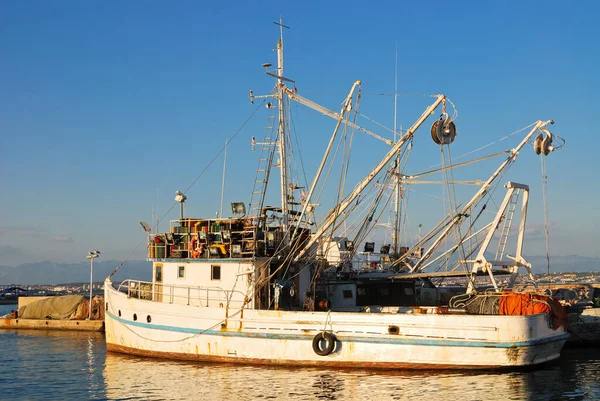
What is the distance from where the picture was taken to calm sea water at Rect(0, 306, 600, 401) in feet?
76.8

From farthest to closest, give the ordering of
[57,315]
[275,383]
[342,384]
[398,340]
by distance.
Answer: [57,315]
[398,340]
[275,383]
[342,384]

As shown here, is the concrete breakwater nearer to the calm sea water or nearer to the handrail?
the handrail

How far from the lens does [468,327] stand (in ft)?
85.2

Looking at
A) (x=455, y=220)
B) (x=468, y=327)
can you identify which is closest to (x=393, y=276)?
(x=455, y=220)

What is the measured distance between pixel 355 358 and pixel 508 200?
10.8 metres

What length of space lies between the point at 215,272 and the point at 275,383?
307 inches

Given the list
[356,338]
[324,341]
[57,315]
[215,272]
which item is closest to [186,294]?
[215,272]

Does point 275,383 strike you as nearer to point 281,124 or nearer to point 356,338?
point 356,338

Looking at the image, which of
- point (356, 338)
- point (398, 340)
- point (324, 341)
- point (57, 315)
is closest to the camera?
point (398, 340)

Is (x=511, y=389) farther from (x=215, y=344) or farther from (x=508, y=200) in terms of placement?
(x=215, y=344)

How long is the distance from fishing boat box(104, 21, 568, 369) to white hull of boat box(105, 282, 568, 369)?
0.13ft

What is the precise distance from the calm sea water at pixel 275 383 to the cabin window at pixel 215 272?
13.6ft

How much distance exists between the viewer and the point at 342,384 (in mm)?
24969

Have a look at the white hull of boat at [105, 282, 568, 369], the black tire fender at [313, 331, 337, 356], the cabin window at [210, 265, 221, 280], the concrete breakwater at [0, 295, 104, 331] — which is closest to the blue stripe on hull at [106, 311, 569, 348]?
the white hull of boat at [105, 282, 568, 369]
